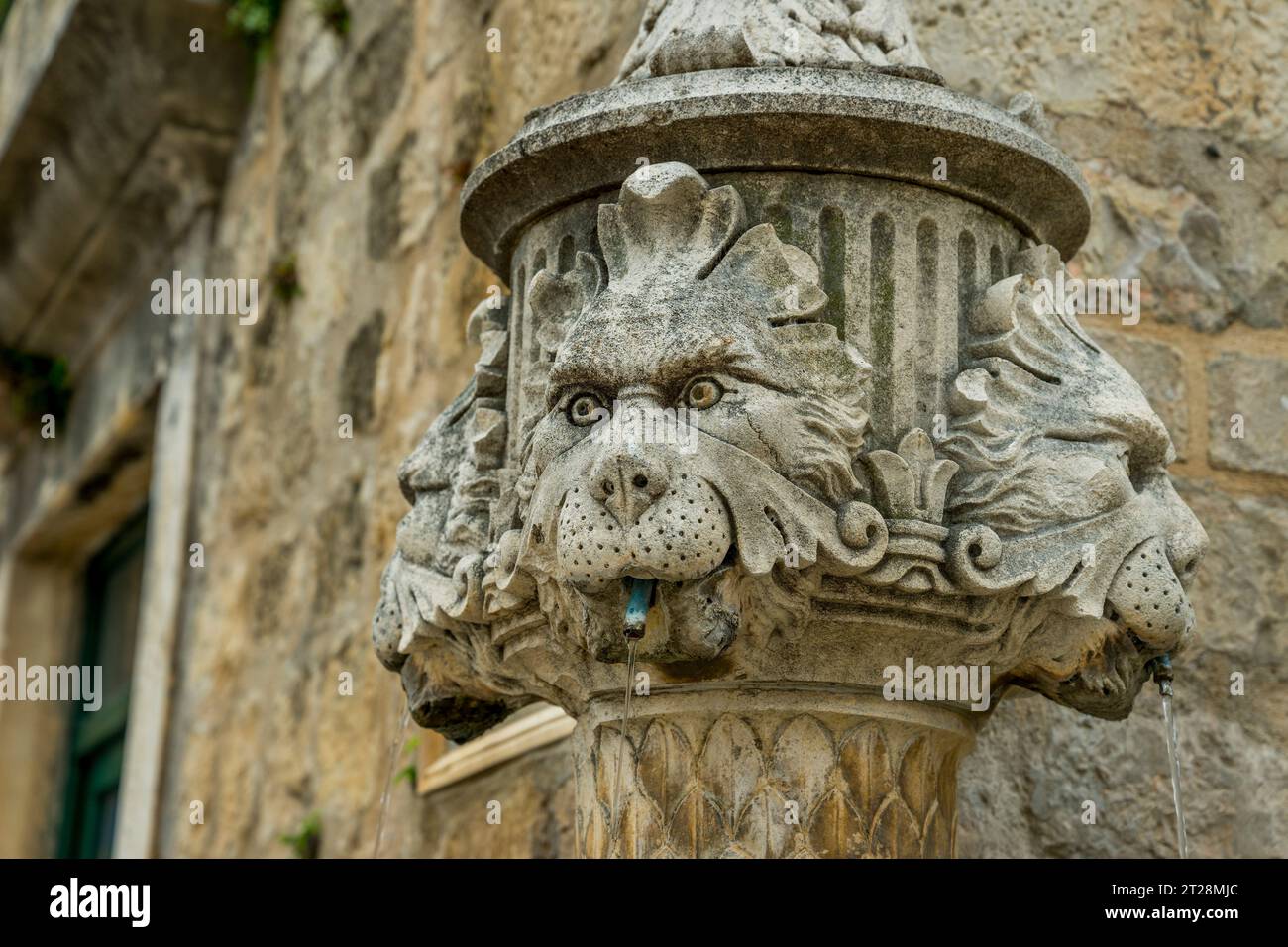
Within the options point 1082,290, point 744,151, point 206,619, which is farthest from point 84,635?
point 744,151

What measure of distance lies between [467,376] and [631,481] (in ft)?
5.37

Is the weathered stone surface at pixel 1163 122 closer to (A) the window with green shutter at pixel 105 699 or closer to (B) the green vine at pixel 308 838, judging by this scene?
(B) the green vine at pixel 308 838

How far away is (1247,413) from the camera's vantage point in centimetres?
289

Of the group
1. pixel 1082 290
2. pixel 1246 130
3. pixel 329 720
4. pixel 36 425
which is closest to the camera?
pixel 1082 290

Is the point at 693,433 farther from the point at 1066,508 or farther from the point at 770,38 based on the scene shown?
the point at 770,38

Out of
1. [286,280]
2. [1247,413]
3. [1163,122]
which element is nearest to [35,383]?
[286,280]

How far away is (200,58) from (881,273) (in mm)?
3488

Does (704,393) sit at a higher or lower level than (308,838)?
higher

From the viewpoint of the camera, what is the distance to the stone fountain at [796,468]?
191 centimetres

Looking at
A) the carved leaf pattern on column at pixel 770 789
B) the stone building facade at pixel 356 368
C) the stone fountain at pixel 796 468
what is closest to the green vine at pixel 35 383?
the stone building facade at pixel 356 368

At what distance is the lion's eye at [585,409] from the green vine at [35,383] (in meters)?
4.80

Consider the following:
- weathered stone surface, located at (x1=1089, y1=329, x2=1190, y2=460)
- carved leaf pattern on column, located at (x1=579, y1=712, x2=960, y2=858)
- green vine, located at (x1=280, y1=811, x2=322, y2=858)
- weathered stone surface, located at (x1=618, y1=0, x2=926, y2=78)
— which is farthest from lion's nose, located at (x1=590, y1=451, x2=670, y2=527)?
green vine, located at (x1=280, y1=811, x2=322, y2=858)

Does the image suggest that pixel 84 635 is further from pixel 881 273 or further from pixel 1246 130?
pixel 881 273
